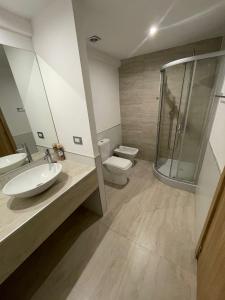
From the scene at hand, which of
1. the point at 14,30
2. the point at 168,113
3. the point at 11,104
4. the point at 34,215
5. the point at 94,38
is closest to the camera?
the point at 34,215

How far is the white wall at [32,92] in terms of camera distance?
1284mm

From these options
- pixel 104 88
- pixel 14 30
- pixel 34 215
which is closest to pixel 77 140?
pixel 34 215

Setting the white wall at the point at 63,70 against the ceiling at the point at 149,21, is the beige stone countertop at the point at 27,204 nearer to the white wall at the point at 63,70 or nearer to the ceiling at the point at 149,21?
the white wall at the point at 63,70

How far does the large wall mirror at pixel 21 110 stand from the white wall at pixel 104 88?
2.94ft

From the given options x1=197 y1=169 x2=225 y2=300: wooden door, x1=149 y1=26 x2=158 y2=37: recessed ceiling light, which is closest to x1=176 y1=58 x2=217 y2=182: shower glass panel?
x1=149 y1=26 x2=158 y2=37: recessed ceiling light

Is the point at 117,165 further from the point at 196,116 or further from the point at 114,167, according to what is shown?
the point at 196,116

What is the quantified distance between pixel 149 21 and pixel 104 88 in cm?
117

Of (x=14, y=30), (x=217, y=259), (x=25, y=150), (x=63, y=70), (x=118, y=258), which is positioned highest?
(x=14, y=30)

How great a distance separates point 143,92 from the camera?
8.39 ft

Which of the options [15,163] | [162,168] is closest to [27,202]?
[15,163]

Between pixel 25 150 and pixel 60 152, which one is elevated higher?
pixel 25 150

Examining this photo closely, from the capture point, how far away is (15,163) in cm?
132

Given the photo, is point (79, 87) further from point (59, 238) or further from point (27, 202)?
point (59, 238)

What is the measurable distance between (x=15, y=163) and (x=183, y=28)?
248 centimetres
